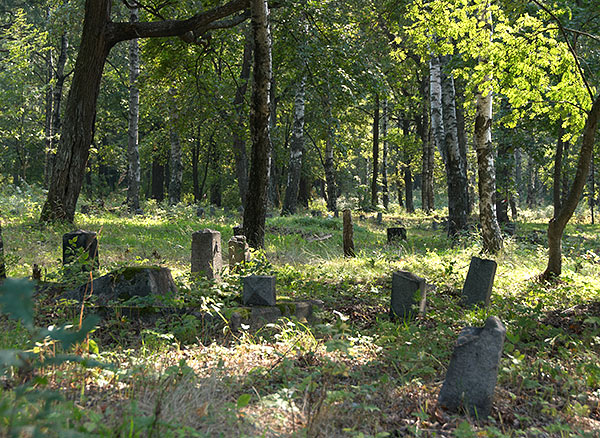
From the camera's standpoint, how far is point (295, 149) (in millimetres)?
19547

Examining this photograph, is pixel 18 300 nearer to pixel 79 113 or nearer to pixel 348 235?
pixel 348 235

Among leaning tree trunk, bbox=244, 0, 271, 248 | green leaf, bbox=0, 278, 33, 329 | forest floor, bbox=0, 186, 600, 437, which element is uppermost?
leaning tree trunk, bbox=244, 0, 271, 248

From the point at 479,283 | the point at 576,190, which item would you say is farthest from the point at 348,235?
the point at 576,190

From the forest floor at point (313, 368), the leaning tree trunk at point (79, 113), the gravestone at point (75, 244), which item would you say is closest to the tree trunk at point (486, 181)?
the forest floor at point (313, 368)

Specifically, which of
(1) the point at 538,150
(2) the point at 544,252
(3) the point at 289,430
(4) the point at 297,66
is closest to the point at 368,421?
(3) the point at 289,430

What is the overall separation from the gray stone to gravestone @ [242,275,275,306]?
85 cm

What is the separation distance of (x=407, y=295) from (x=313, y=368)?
6.43 feet

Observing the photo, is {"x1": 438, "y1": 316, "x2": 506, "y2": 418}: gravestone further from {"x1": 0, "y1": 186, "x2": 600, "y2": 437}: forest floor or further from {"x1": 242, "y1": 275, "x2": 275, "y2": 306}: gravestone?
{"x1": 242, "y1": 275, "x2": 275, "y2": 306}: gravestone

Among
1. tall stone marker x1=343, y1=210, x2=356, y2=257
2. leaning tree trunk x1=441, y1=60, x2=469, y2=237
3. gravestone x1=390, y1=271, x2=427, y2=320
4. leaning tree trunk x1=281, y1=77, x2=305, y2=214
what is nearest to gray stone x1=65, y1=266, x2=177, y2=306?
gravestone x1=390, y1=271, x2=427, y2=320

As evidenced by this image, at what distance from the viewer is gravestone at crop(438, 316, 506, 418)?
10.2 ft

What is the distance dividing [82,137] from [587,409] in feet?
33.3

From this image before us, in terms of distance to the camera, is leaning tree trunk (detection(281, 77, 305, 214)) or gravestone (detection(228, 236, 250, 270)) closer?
gravestone (detection(228, 236, 250, 270))

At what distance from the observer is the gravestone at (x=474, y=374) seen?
10.2ft

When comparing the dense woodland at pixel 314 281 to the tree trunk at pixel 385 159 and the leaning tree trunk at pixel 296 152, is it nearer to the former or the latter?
the leaning tree trunk at pixel 296 152
